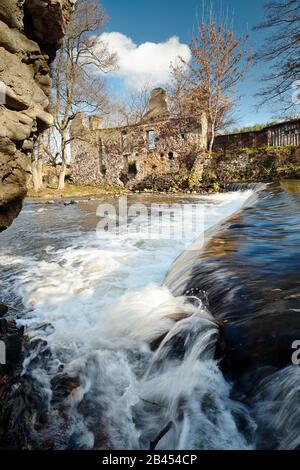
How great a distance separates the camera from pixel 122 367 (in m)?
2.45

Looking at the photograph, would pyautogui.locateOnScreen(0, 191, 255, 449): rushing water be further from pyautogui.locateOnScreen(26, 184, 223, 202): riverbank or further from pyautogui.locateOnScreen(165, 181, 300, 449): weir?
pyautogui.locateOnScreen(26, 184, 223, 202): riverbank

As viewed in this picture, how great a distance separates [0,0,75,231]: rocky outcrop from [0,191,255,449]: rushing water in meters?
1.29

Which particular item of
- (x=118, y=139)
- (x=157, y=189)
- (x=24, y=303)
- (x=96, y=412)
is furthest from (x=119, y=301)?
(x=118, y=139)

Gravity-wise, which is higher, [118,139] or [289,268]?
[118,139]

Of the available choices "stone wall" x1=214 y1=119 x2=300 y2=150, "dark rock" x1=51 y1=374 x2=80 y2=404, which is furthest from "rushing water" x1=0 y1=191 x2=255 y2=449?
"stone wall" x1=214 y1=119 x2=300 y2=150

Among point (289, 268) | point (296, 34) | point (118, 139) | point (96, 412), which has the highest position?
point (296, 34)

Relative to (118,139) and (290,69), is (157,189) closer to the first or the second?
(118,139)

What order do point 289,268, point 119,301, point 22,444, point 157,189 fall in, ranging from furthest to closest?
point 157,189
point 119,301
point 289,268
point 22,444

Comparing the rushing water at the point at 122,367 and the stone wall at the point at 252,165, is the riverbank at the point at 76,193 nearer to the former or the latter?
the stone wall at the point at 252,165

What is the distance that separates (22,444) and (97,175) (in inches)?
1151

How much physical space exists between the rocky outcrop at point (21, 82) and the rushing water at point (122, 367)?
1.29 meters

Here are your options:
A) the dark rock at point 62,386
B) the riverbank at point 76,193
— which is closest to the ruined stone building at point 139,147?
the riverbank at point 76,193

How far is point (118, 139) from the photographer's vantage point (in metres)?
28.2

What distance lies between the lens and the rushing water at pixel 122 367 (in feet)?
5.97
